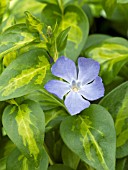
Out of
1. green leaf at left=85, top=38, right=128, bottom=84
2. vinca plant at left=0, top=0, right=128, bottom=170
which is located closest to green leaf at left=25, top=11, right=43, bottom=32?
vinca plant at left=0, top=0, right=128, bottom=170

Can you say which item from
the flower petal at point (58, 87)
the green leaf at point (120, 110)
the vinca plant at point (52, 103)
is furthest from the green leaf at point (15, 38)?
the green leaf at point (120, 110)

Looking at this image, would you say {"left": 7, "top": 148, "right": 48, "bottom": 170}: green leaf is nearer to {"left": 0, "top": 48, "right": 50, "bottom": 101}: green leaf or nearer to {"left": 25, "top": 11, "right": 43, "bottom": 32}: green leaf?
{"left": 0, "top": 48, "right": 50, "bottom": 101}: green leaf

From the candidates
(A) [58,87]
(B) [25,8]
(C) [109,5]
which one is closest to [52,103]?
(A) [58,87]

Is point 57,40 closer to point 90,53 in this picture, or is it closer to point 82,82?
point 82,82

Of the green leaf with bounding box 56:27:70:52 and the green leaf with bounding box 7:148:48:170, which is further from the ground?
the green leaf with bounding box 56:27:70:52

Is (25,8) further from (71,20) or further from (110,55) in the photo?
(110,55)

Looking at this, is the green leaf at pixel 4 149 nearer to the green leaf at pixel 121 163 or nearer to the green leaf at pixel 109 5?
the green leaf at pixel 121 163
